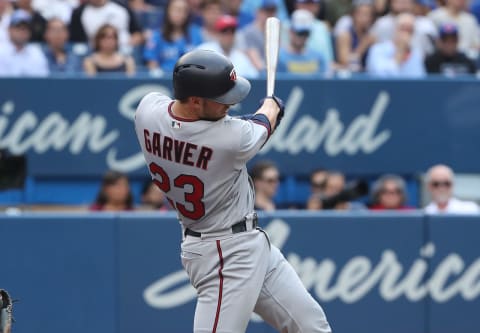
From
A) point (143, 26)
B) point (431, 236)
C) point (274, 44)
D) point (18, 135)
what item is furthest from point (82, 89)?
point (274, 44)

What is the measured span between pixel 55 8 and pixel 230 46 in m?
2.38

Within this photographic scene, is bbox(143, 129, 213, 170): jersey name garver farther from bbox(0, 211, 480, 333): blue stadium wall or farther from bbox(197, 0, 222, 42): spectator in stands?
bbox(197, 0, 222, 42): spectator in stands

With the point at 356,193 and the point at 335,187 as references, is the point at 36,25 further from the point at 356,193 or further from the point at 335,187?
the point at 356,193

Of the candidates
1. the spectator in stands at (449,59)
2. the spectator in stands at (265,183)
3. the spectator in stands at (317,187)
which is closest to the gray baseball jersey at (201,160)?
the spectator in stands at (265,183)

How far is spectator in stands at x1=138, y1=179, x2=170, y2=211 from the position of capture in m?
9.51

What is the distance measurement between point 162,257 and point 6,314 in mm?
3064

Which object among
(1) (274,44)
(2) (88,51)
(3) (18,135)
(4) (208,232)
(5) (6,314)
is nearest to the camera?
(5) (6,314)

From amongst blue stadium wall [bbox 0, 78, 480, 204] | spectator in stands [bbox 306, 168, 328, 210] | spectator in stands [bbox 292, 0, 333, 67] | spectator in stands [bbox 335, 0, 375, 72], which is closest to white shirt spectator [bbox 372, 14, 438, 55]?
spectator in stands [bbox 335, 0, 375, 72]

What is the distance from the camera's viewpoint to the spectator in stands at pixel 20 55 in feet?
34.0

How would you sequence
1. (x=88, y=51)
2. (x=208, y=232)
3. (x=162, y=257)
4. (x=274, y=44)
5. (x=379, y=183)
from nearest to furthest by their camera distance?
1. (x=208, y=232)
2. (x=274, y=44)
3. (x=162, y=257)
4. (x=379, y=183)
5. (x=88, y=51)

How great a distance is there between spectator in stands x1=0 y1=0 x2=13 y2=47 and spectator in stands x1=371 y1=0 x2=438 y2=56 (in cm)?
393

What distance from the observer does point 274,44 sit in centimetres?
558

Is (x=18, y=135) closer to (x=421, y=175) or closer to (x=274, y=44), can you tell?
(x=421, y=175)

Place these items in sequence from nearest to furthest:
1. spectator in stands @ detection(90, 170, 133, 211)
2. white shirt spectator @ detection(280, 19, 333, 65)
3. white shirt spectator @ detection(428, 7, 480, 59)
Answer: spectator in stands @ detection(90, 170, 133, 211)
white shirt spectator @ detection(280, 19, 333, 65)
white shirt spectator @ detection(428, 7, 480, 59)
